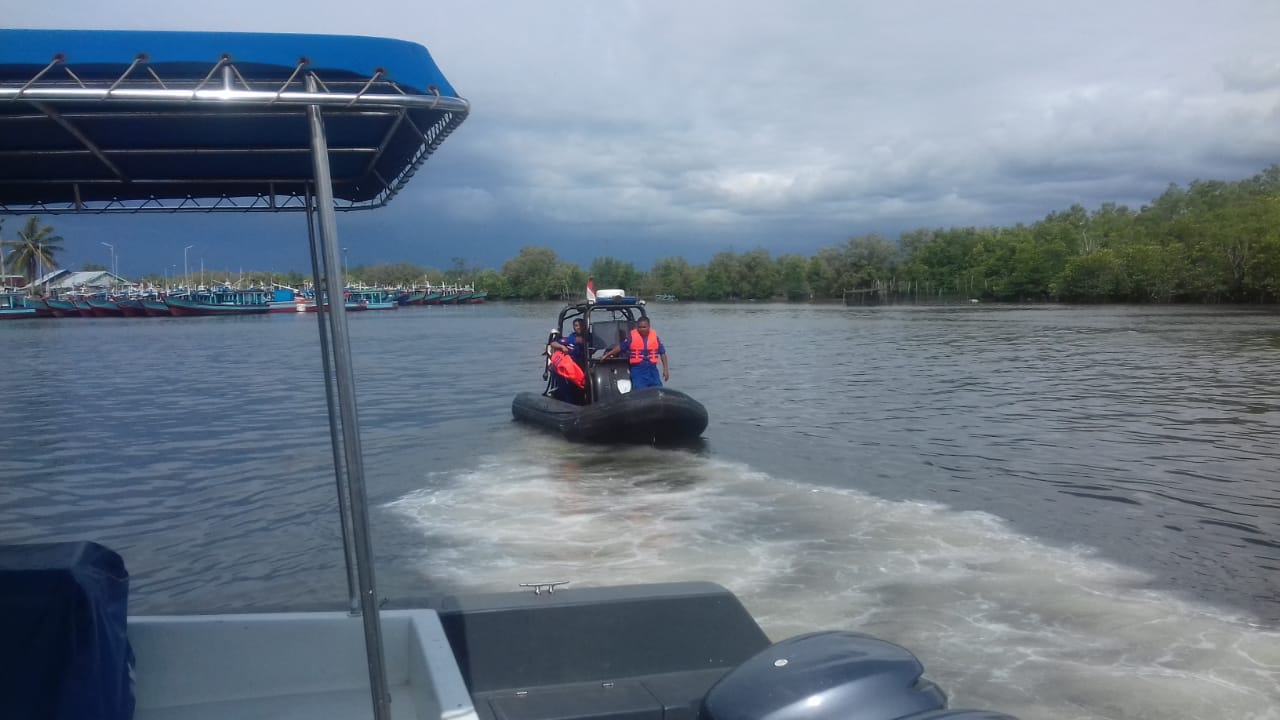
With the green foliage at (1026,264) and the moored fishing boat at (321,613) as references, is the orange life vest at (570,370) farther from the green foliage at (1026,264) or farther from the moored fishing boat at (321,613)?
the green foliage at (1026,264)

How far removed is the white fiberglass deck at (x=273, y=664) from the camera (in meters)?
3.34

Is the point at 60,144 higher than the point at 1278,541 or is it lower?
higher

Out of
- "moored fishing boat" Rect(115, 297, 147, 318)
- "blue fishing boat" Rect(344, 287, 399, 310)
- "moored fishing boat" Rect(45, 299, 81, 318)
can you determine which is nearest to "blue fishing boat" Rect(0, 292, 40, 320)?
"moored fishing boat" Rect(45, 299, 81, 318)

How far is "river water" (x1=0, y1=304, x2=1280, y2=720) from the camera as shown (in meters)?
6.36

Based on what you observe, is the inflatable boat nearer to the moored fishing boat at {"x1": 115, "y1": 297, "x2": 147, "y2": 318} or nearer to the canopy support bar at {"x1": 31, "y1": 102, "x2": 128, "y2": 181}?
the canopy support bar at {"x1": 31, "y1": 102, "x2": 128, "y2": 181}

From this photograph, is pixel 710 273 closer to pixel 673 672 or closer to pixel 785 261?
pixel 785 261

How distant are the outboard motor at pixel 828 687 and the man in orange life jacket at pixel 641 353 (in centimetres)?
1142

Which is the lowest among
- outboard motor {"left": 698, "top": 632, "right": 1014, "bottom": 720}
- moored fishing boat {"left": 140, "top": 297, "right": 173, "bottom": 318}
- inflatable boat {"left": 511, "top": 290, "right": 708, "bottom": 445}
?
inflatable boat {"left": 511, "top": 290, "right": 708, "bottom": 445}

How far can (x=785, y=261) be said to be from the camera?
452ft

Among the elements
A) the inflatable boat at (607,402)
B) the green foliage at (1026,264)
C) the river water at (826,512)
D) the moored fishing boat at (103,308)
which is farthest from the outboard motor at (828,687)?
the moored fishing boat at (103,308)

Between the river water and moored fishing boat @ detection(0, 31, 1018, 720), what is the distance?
2.12ft

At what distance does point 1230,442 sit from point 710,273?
124 m

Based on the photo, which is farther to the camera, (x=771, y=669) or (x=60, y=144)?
(x=60, y=144)

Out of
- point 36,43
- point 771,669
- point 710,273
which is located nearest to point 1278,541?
point 771,669
